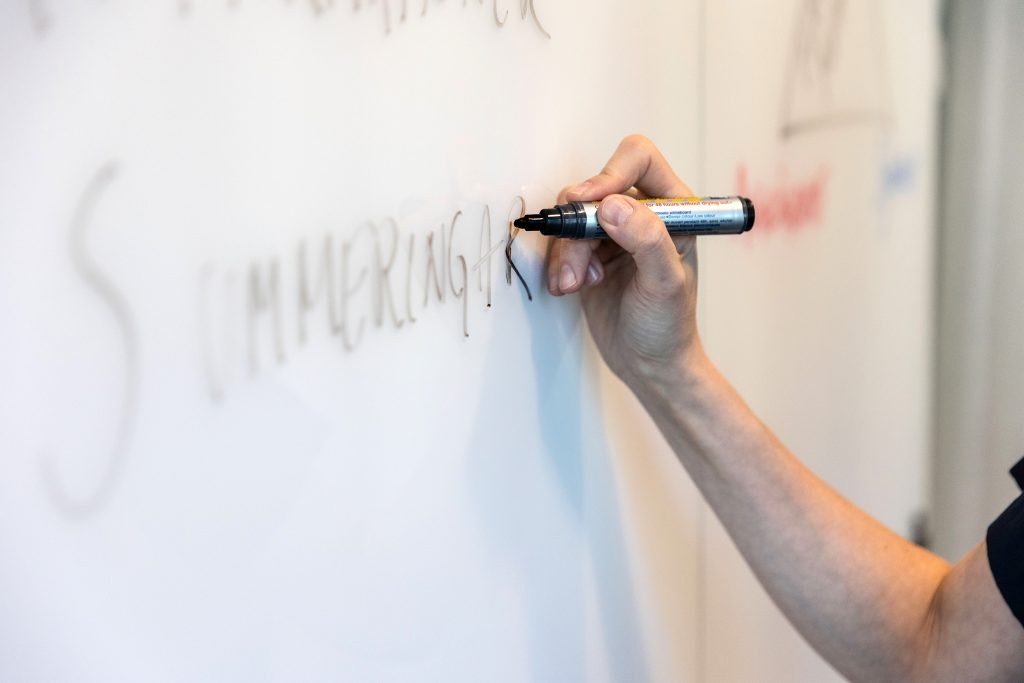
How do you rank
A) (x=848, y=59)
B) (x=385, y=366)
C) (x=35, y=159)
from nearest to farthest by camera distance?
(x=35, y=159) < (x=385, y=366) < (x=848, y=59)

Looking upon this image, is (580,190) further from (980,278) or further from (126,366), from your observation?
(980,278)

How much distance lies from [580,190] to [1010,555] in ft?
1.09

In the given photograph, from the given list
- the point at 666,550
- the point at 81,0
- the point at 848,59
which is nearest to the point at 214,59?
the point at 81,0

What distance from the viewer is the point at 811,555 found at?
0.62 meters

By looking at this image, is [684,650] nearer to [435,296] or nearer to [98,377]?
[435,296]

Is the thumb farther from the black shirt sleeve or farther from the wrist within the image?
the black shirt sleeve

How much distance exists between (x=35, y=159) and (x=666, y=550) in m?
0.49

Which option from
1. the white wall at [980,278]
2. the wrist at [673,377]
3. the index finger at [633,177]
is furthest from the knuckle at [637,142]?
the white wall at [980,278]

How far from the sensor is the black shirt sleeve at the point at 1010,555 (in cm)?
53

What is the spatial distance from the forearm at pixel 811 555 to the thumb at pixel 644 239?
12 centimetres

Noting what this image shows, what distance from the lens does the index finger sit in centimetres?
51

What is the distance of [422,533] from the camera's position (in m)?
0.45

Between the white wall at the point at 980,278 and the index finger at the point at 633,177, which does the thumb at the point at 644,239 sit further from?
the white wall at the point at 980,278

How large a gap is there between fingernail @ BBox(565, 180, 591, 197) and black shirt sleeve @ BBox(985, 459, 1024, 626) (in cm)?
32
